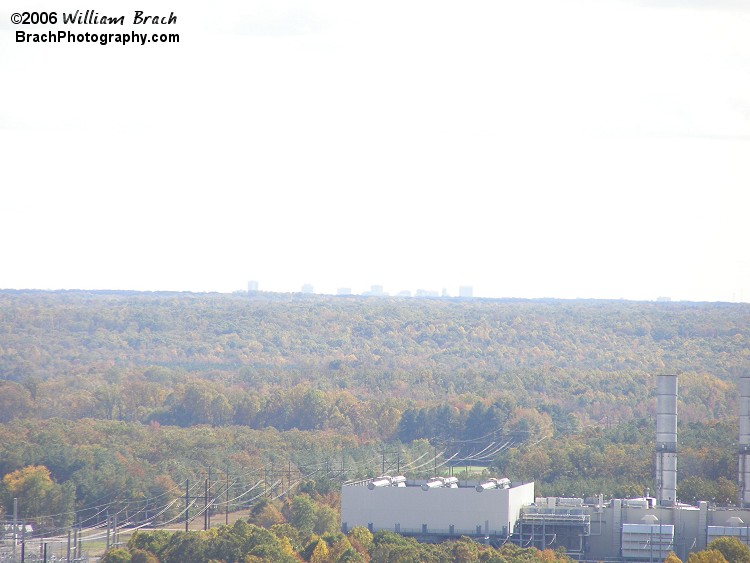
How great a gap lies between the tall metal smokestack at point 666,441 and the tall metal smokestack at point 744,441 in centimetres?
360

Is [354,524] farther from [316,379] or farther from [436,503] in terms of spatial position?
[316,379]

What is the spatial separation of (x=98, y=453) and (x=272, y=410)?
46560 mm

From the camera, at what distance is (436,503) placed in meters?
74.6

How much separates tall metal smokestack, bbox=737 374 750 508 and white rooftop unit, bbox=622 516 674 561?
1391cm

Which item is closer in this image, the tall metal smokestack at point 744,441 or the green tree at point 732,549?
the green tree at point 732,549

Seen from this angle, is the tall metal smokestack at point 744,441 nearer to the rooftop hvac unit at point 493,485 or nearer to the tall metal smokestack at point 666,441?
the tall metal smokestack at point 666,441

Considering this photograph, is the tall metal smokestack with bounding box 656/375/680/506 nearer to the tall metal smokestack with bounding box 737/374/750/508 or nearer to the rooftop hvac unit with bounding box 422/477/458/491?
the tall metal smokestack with bounding box 737/374/750/508

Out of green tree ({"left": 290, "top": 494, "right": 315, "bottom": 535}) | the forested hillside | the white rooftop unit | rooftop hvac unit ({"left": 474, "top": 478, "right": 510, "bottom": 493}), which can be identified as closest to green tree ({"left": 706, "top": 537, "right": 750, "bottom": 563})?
the white rooftop unit

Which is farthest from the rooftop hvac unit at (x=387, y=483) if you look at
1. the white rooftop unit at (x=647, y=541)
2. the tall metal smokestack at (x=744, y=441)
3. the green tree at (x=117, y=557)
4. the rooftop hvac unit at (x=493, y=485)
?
the tall metal smokestack at (x=744, y=441)

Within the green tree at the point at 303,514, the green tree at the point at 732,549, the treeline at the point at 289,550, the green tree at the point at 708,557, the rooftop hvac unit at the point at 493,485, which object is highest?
the rooftop hvac unit at the point at 493,485

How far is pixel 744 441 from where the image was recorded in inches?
3447

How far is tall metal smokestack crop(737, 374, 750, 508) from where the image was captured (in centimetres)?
8625

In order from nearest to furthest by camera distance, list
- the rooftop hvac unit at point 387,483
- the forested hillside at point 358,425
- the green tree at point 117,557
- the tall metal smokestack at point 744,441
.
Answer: the green tree at point 117,557 < the rooftop hvac unit at point 387,483 < the tall metal smokestack at point 744,441 < the forested hillside at point 358,425

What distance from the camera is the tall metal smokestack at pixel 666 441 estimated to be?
84.9 m
